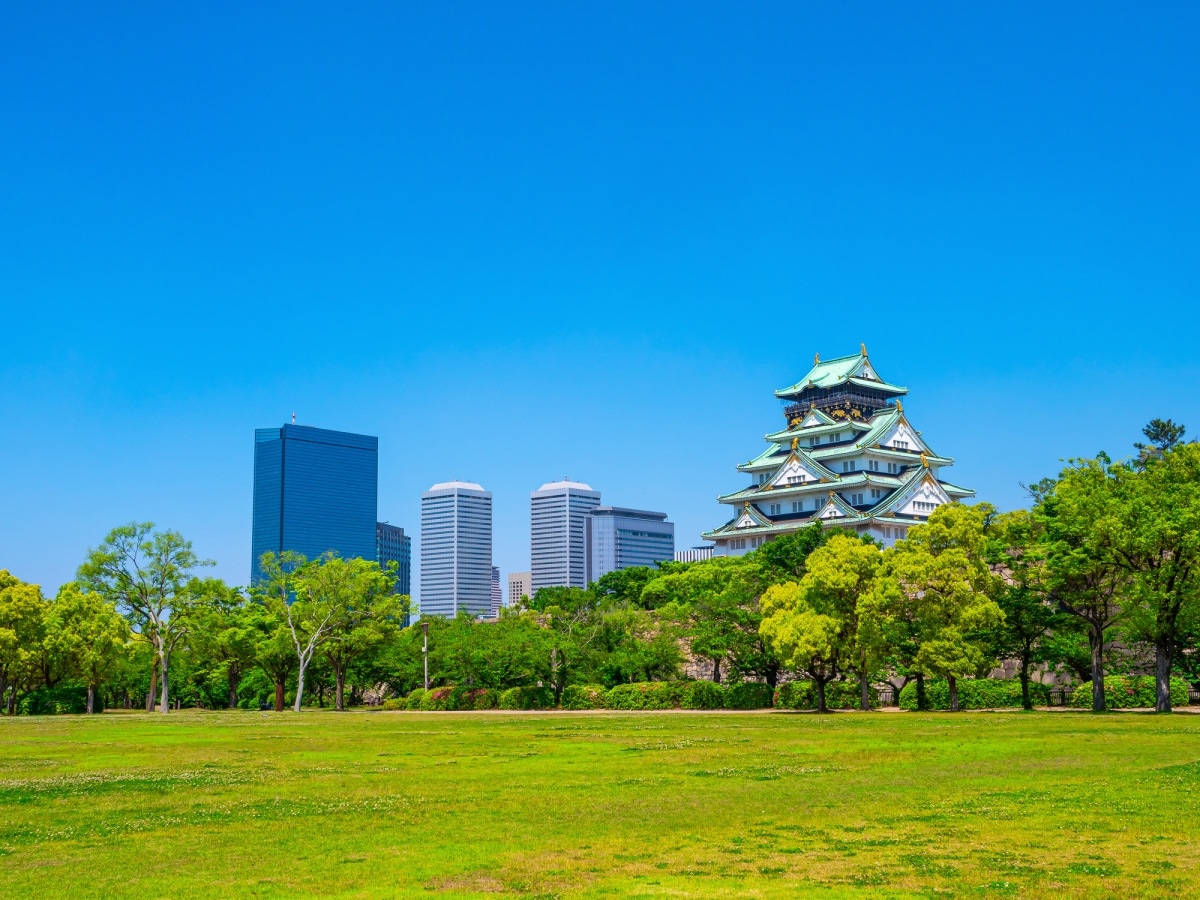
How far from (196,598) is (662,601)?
32196mm

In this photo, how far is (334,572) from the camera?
69875mm

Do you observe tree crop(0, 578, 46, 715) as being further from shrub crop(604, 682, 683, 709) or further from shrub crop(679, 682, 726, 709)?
shrub crop(679, 682, 726, 709)

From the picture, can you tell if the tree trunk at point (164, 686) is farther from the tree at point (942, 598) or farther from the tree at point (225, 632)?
the tree at point (942, 598)

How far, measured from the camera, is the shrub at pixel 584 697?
211 ft

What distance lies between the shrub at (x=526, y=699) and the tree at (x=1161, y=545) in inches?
1303

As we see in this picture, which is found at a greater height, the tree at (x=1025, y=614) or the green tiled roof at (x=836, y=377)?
the green tiled roof at (x=836, y=377)

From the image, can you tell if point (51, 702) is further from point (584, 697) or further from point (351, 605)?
point (584, 697)

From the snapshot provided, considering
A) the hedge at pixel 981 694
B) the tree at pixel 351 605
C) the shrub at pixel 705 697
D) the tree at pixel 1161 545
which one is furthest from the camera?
the tree at pixel 351 605

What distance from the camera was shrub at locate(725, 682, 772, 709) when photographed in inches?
2382

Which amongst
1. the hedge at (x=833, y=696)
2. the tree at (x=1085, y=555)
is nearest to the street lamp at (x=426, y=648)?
→ the hedge at (x=833, y=696)

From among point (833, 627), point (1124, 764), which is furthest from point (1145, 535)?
point (1124, 764)

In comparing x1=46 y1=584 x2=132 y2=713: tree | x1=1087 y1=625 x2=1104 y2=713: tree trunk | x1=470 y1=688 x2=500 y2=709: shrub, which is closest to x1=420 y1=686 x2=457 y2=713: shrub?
x1=470 y1=688 x2=500 y2=709: shrub

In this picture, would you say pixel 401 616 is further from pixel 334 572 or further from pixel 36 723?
pixel 36 723

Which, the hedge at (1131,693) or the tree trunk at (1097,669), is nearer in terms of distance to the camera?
the tree trunk at (1097,669)
